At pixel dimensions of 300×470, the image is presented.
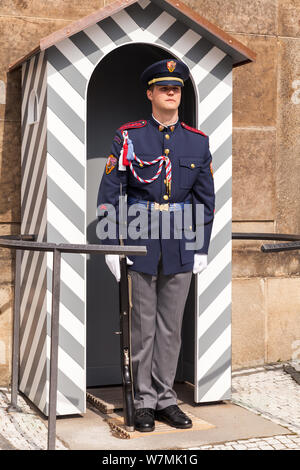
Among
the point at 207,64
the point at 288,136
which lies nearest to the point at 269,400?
the point at 288,136

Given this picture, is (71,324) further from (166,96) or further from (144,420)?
(166,96)

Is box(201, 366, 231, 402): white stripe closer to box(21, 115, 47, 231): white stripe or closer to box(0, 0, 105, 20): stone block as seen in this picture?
box(21, 115, 47, 231): white stripe

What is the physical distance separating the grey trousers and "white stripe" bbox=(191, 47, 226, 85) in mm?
1180

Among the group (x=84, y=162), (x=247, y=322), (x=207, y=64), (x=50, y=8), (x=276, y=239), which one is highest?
(x=50, y=8)

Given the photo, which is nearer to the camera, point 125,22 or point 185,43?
point 125,22

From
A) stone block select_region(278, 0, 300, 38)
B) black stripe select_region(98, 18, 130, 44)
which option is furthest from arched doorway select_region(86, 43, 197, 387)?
stone block select_region(278, 0, 300, 38)

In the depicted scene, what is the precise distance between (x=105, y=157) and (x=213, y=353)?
1.46 m

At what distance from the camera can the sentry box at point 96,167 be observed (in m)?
4.49

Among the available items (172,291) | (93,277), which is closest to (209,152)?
(172,291)

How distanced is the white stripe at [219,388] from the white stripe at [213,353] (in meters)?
0.10

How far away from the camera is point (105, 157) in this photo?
5246 mm

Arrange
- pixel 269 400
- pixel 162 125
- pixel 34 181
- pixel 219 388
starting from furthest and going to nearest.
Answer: pixel 269 400, pixel 219 388, pixel 34 181, pixel 162 125

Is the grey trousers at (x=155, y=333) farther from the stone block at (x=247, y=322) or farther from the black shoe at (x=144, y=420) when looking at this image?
the stone block at (x=247, y=322)

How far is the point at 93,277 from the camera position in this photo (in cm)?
527
